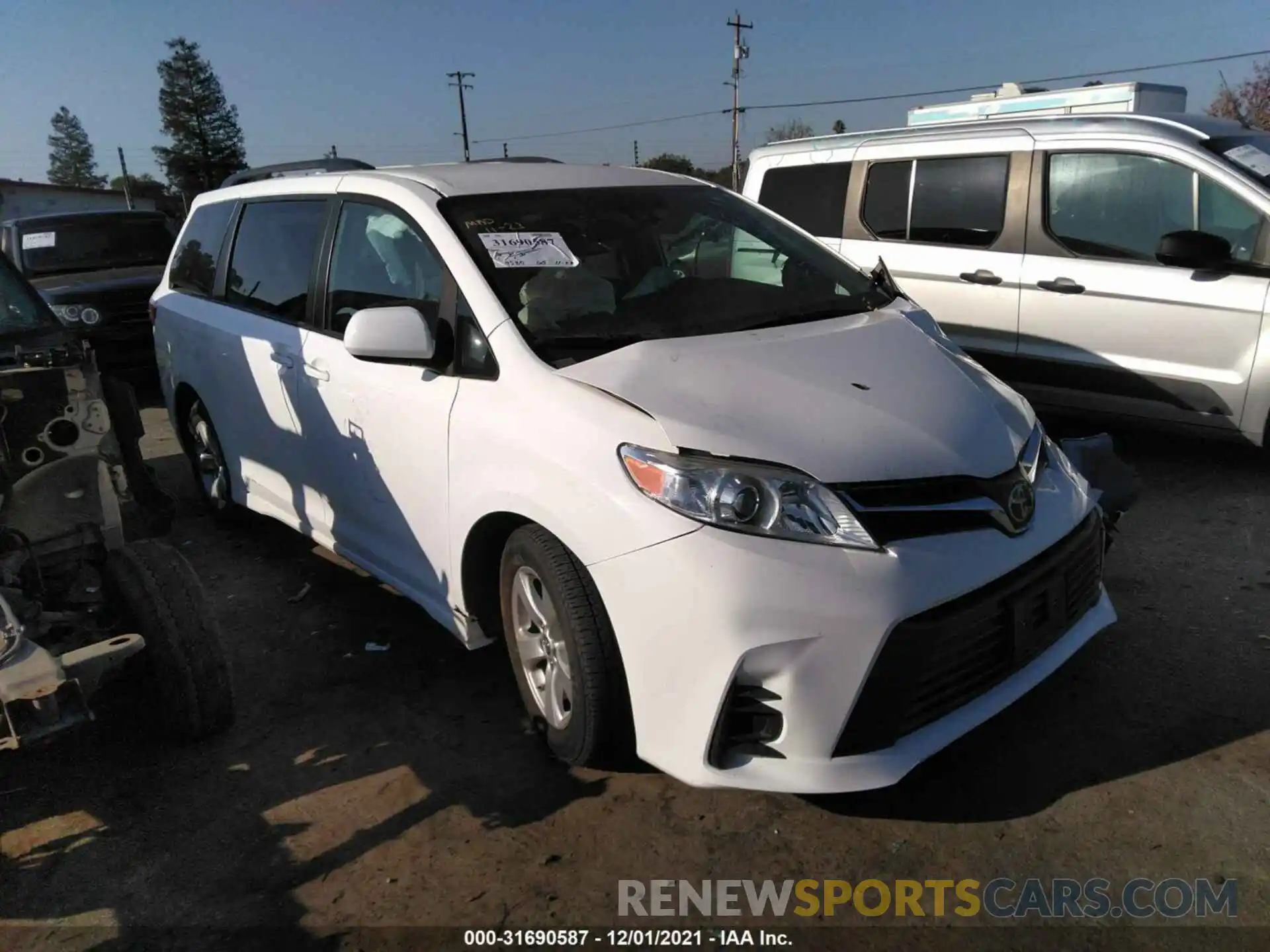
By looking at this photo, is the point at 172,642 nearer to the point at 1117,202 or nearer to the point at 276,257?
the point at 276,257

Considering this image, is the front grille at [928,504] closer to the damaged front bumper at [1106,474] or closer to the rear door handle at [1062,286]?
the damaged front bumper at [1106,474]

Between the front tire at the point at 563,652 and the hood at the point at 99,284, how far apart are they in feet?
22.6

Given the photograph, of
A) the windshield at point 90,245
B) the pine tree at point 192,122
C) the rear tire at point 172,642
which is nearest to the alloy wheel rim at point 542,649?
the rear tire at point 172,642

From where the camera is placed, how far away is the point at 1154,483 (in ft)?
16.7

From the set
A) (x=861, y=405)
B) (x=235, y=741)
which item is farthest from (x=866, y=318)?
(x=235, y=741)

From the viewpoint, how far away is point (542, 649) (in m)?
2.93

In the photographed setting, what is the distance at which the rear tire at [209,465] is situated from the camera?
4.98 m

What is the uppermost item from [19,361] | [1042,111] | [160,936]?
[1042,111]

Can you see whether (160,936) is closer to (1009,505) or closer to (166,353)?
(1009,505)

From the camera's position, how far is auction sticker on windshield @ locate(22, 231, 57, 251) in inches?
373

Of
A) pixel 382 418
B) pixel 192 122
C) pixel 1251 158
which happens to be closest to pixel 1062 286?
pixel 1251 158

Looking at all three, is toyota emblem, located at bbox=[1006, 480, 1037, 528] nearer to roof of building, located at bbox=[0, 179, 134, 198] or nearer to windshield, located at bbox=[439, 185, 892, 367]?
windshield, located at bbox=[439, 185, 892, 367]

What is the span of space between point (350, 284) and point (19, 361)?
3.72 feet

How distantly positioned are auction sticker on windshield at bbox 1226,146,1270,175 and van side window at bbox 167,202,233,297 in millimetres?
5053
